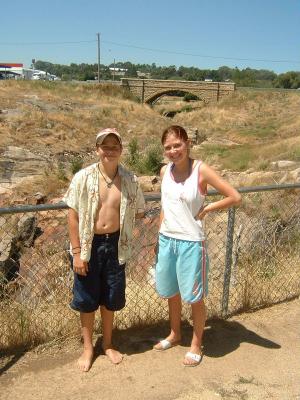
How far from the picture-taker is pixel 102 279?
3.23 meters

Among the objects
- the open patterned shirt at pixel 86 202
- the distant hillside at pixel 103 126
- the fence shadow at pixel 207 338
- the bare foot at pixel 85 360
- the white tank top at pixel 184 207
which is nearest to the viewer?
the open patterned shirt at pixel 86 202

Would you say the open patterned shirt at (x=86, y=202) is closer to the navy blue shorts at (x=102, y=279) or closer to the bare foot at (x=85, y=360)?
the navy blue shorts at (x=102, y=279)

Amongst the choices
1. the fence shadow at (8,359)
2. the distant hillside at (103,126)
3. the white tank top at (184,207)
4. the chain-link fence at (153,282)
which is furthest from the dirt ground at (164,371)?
the distant hillside at (103,126)

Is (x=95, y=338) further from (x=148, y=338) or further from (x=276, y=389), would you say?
(x=276, y=389)

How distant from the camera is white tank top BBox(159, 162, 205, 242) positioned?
10.3ft

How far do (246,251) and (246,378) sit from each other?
6.86 feet

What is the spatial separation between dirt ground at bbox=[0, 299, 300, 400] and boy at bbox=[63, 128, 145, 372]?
24cm

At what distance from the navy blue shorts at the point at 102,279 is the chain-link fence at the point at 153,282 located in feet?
1.37

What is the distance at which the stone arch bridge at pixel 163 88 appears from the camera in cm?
5481

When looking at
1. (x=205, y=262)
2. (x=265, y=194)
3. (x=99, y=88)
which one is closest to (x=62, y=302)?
(x=205, y=262)

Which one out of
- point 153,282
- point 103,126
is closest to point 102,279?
point 153,282

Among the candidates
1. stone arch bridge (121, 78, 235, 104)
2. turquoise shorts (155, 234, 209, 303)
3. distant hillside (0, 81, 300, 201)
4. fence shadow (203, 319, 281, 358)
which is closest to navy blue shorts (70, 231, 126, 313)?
turquoise shorts (155, 234, 209, 303)

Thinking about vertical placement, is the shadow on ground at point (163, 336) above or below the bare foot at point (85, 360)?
below

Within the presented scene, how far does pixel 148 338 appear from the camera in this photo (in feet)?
12.6
